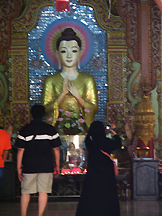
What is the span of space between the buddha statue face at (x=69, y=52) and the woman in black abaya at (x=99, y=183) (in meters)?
4.91

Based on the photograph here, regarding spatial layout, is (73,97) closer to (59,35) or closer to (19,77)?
(19,77)

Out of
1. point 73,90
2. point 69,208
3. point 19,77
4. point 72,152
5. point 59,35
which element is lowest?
point 69,208

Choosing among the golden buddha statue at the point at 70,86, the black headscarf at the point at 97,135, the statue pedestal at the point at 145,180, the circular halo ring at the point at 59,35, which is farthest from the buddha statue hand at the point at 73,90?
the black headscarf at the point at 97,135

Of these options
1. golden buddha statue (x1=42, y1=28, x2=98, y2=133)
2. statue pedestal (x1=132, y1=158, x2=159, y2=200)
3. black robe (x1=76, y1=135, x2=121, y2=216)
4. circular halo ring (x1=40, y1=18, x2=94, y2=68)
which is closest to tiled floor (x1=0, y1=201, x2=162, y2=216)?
statue pedestal (x1=132, y1=158, x2=159, y2=200)

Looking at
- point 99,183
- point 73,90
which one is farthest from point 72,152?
point 99,183

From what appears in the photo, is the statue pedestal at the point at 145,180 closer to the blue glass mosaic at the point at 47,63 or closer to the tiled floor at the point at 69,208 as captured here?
the tiled floor at the point at 69,208

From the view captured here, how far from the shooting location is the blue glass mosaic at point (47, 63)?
11023mm

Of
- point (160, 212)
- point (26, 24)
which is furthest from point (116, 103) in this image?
point (160, 212)

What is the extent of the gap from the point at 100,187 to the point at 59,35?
18.1 ft

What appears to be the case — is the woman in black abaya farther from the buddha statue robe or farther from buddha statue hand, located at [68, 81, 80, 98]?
buddha statue hand, located at [68, 81, 80, 98]

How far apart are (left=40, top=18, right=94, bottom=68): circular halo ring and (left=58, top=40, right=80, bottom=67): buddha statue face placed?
200 millimetres

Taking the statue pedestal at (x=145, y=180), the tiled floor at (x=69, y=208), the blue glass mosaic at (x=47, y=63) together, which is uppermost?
the blue glass mosaic at (x=47, y=63)

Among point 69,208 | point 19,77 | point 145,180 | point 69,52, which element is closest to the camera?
point 69,208

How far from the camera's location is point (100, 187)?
→ 6000 millimetres
